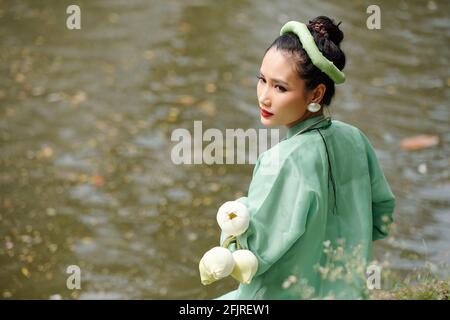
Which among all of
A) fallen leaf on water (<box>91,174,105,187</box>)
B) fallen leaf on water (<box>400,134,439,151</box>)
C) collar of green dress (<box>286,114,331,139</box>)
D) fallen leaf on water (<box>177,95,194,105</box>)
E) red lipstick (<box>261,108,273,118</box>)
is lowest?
fallen leaf on water (<box>91,174,105,187</box>)

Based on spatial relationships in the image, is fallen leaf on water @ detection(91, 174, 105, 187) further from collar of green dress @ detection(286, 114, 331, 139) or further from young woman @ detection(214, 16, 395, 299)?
collar of green dress @ detection(286, 114, 331, 139)

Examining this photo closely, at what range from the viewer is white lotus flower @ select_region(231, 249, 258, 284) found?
8.98 ft

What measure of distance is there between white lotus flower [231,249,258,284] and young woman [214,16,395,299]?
0.18 feet

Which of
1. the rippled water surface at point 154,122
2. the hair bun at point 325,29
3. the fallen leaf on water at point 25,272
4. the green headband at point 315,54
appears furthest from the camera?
the rippled water surface at point 154,122

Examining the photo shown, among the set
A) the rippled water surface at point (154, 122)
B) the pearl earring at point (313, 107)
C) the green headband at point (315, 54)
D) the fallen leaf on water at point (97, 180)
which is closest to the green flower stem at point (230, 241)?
the pearl earring at point (313, 107)

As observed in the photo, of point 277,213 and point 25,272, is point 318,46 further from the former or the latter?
point 25,272

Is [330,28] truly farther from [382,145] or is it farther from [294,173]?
[382,145]

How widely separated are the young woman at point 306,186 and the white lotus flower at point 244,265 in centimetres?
6

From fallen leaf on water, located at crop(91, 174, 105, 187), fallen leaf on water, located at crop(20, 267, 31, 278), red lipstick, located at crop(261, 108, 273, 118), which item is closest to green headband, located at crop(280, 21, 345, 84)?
red lipstick, located at crop(261, 108, 273, 118)

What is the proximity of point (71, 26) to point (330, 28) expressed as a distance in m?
5.98

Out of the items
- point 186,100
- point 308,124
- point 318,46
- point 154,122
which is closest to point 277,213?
point 308,124

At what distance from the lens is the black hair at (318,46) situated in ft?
9.52

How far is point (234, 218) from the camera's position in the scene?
274cm

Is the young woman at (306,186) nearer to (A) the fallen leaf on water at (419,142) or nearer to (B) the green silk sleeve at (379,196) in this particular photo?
(B) the green silk sleeve at (379,196)
